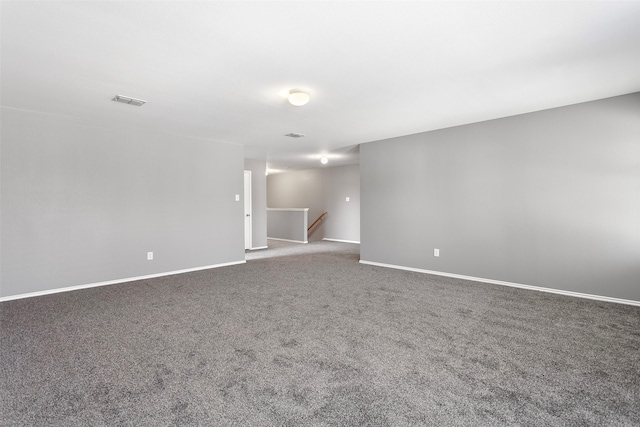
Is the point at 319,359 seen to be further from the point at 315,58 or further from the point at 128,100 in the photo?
the point at 128,100

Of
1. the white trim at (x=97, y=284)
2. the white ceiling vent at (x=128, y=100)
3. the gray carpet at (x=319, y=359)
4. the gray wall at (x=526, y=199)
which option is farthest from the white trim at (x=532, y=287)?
the white ceiling vent at (x=128, y=100)

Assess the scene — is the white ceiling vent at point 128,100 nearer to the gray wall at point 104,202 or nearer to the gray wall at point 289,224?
the gray wall at point 104,202

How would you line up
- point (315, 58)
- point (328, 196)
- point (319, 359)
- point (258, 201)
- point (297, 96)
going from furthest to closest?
point (328, 196) → point (258, 201) → point (297, 96) → point (315, 58) → point (319, 359)

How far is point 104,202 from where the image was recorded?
14.8 ft

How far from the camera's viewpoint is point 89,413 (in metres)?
1.68

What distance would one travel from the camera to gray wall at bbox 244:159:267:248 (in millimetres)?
7902

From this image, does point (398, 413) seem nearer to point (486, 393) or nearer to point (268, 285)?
point (486, 393)

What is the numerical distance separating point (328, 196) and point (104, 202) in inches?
248

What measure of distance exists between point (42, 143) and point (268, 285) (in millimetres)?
3433

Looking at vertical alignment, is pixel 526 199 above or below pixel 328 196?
below

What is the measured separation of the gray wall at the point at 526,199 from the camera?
3.58 meters

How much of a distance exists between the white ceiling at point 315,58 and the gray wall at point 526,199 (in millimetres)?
394

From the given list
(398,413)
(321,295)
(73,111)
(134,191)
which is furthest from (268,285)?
(73,111)

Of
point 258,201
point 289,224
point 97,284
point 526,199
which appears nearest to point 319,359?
point 526,199
